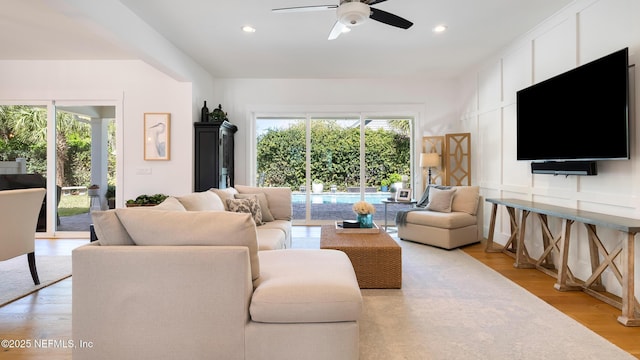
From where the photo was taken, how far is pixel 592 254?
2.79 metres

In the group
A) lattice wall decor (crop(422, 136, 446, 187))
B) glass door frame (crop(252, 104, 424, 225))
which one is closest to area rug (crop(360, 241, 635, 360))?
lattice wall decor (crop(422, 136, 446, 187))

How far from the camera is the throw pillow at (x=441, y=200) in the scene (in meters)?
4.70

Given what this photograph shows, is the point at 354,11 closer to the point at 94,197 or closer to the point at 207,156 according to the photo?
the point at 207,156

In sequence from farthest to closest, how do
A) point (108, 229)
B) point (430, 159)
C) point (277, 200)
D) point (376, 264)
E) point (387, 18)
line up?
point (430, 159) < point (277, 200) < point (376, 264) < point (387, 18) < point (108, 229)

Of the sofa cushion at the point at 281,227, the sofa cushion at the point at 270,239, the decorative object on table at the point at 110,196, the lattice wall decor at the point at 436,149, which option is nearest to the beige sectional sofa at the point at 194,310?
the sofa cushion at the point at 270,239

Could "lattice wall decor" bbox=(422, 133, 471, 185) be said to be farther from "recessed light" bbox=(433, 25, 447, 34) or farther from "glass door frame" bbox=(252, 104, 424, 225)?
"recessed light" bbox=(433, 25, 447, 34)

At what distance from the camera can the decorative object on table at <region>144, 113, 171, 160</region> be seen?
4.83 metres

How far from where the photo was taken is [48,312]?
2.42m

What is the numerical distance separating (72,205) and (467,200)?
231 inches

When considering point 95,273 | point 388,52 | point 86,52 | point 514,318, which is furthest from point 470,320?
point 86,52

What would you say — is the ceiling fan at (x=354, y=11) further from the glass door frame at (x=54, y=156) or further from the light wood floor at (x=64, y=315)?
the glass door frame at (x=54, y=156)

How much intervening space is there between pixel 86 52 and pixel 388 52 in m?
4.13

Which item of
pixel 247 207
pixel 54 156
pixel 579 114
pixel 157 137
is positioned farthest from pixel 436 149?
pixel 54 156

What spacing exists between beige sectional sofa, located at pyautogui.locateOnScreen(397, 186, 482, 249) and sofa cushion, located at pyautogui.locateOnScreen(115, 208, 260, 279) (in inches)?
130
